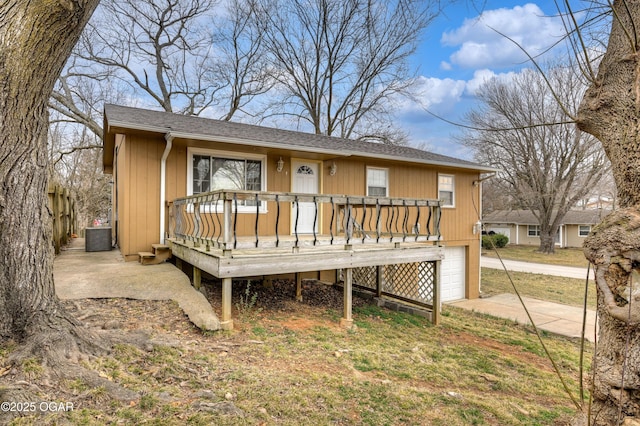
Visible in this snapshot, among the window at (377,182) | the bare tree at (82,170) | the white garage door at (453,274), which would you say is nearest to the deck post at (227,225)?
the window at (377,182)

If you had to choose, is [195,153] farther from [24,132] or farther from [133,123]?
[24,132]

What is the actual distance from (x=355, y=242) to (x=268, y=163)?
3411 mm

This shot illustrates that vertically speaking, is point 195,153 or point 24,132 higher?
point 195,153

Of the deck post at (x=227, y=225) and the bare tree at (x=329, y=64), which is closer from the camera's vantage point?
the deck post at (x=227, y=225)

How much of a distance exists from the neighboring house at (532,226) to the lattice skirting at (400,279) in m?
21.6

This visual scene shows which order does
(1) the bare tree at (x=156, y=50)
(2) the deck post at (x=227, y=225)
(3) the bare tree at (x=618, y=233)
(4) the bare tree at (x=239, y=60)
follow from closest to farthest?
(3) the bare tree at (x=618, y=233), (2) the deck post at (x=227, y=225), (1) the bare tree at (x=156, y=50), (4) the bare tree at (x=239, y=60)

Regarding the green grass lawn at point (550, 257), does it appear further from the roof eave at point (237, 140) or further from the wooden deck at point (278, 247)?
the wooden deck at point (278, 247)

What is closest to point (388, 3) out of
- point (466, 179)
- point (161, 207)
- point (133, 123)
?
point (133, 123)

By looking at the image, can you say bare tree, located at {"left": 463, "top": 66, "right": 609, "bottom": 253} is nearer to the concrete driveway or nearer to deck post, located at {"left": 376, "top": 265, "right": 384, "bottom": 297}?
the concrete driveway

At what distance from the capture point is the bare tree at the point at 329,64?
20719 mm

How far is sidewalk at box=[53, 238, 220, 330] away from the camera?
5145 mm

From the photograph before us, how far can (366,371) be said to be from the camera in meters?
4.19

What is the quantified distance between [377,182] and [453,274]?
15.0ft

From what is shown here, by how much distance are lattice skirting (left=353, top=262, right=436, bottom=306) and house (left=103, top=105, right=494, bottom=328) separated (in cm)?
3
